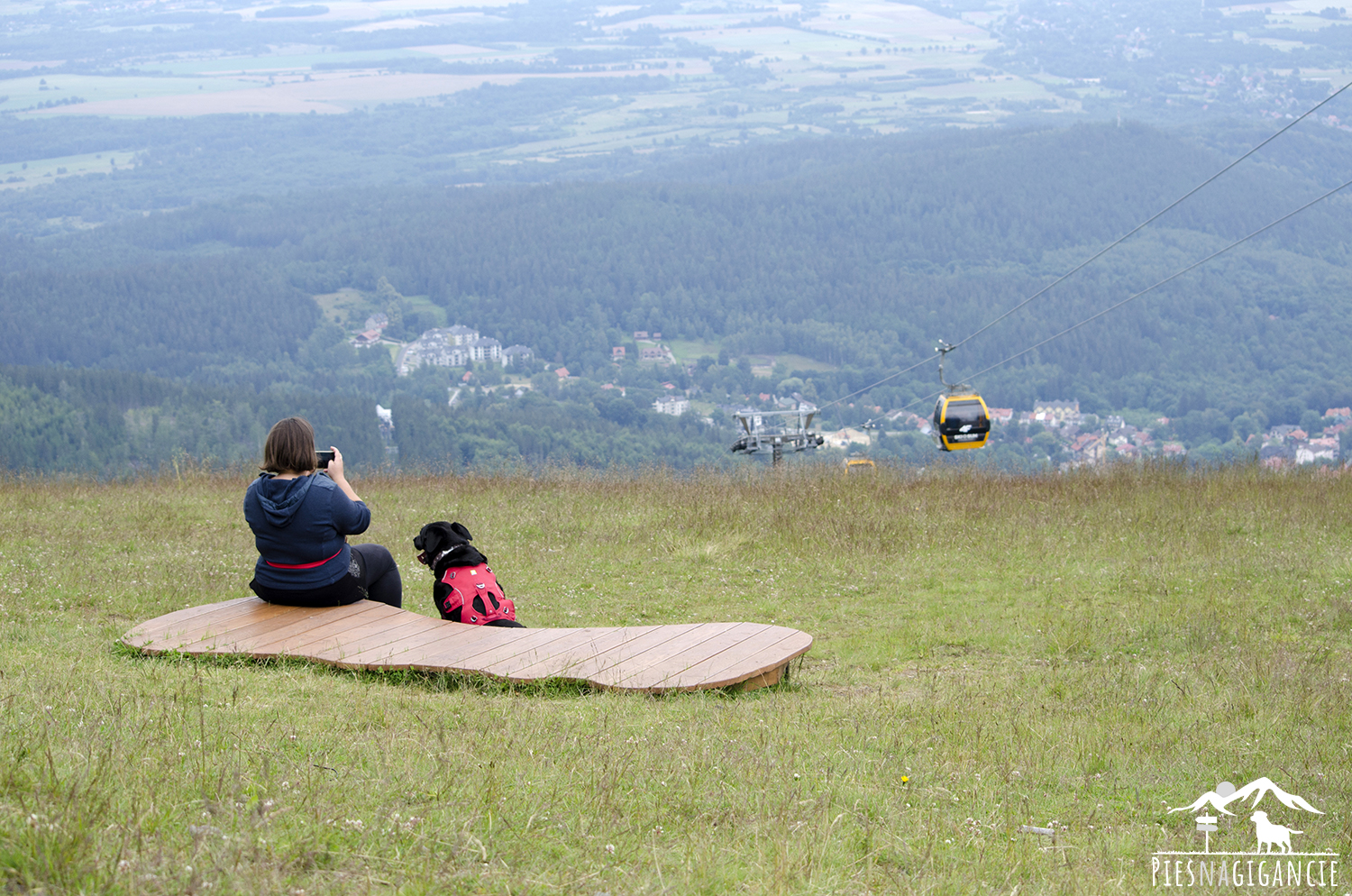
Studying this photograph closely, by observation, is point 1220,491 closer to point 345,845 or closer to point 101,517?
point 345,845

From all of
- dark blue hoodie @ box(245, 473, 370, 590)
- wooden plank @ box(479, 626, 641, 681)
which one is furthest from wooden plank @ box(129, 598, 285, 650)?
wooden plank @ box(479, 626, 641, 681)

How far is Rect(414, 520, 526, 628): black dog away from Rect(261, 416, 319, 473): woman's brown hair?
0.78 m

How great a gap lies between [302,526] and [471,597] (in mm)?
1007

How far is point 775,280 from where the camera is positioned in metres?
150

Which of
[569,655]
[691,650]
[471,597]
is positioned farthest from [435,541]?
[691,650]

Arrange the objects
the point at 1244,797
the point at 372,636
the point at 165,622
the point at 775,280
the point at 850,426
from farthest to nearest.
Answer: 1. the point at 775,280
2. the point at 850,426
3. the point at 165,622
4. the point at 372,636
5. the point at 1244,797

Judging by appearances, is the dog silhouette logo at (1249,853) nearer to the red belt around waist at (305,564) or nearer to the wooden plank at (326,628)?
the wooden plank at (326,628)

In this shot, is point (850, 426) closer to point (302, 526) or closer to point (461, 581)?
point (461, 581)

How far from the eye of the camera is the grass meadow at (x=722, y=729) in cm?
→ 277

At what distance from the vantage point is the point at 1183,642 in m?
7.01

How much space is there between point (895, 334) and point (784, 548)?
123m

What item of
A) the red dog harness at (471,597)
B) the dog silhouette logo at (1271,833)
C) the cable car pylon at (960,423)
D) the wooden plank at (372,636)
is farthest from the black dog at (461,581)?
the cable car pylon at (960,423)

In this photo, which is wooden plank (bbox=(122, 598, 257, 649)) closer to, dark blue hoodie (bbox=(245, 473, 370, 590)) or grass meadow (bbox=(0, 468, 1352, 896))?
grass meadow (bbox=(0, 468, 1352, 896))

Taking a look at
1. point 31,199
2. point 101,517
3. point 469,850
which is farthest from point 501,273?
point 469,850
